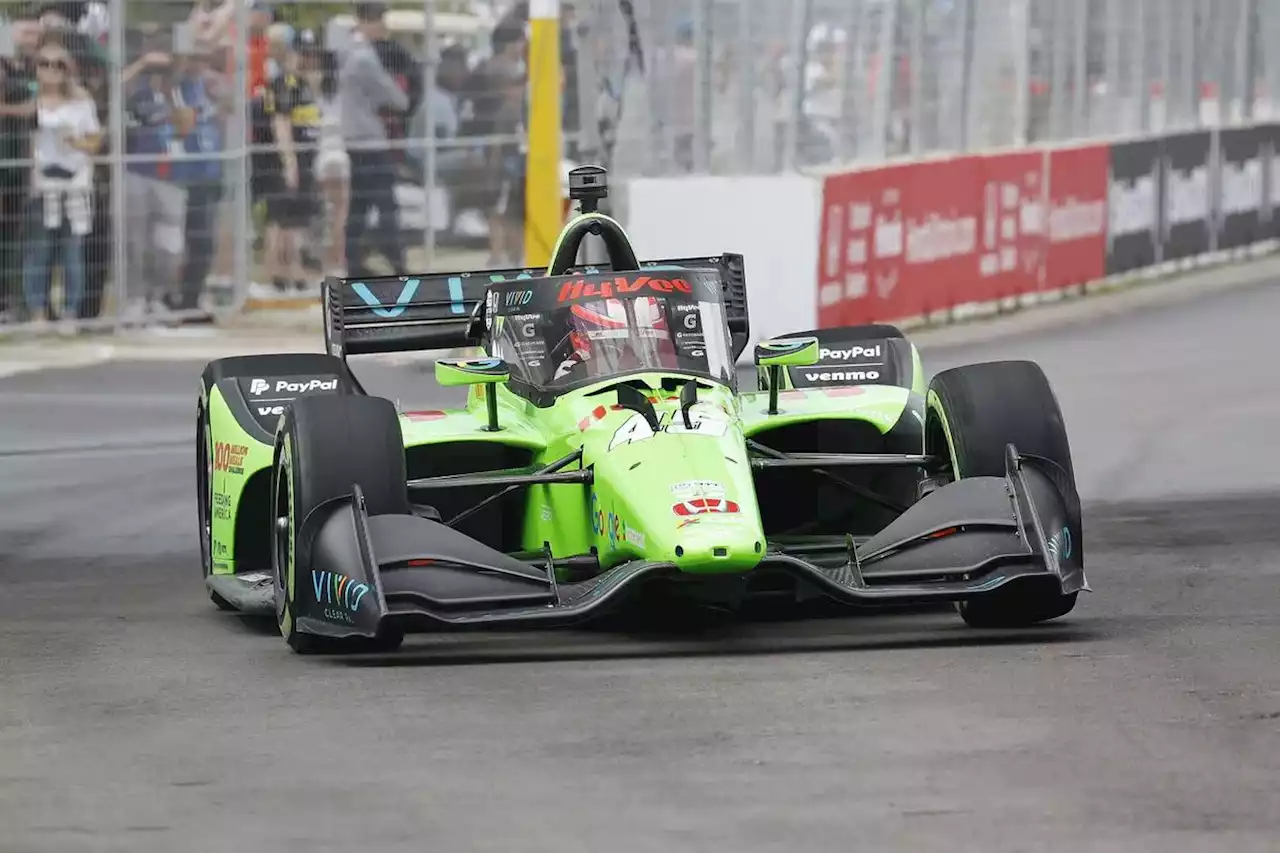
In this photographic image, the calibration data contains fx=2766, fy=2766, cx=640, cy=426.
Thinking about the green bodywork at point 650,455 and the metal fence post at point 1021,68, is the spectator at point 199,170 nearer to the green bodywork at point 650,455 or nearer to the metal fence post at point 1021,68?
the metal fence post at point 1021,68

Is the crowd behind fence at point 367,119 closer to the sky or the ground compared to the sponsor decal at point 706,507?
closer to the sky

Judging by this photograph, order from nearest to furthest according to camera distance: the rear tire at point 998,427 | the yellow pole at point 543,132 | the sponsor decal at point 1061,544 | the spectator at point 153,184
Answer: the sponsor decal at point 1061,544 → the rear tire at point 998,427 → the yellow pole at point 543,132 → the spectator at point 153,184

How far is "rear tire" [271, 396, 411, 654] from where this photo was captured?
8.52 m

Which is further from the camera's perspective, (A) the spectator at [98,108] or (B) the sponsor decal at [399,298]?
(A) the spectator at [98,108]

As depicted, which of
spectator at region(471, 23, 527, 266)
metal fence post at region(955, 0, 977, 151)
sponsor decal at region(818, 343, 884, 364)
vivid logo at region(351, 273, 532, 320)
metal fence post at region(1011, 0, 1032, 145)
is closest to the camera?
sponsor decal at region(818, 343, 884, 364)

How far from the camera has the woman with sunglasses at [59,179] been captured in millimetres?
19000

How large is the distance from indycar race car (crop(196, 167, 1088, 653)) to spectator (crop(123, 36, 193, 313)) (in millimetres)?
9229

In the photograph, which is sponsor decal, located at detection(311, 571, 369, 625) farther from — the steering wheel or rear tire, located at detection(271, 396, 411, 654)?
the steering wheel

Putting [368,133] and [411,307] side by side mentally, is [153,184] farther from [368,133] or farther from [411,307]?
[411,307]

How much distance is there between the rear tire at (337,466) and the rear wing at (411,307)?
7.94 feet

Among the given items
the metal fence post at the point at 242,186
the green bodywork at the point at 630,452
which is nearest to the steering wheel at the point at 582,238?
the green bodywork at the point at 630,452

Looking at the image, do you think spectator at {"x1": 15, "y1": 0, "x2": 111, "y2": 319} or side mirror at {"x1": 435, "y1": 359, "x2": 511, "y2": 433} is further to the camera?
spectator at {"x1": 15, "y1": 0, "x2": 111, "y2": 319}

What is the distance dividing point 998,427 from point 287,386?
9.34 ft

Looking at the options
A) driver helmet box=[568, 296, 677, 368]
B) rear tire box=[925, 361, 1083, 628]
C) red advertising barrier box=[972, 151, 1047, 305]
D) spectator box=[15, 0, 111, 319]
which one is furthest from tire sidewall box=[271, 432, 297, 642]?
red advertising barrier box=[972, 151, 1047, 305]
